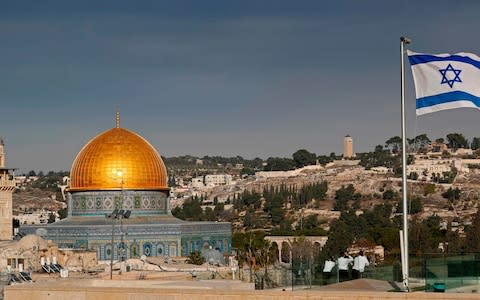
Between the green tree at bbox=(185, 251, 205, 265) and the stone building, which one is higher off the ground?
the stone building

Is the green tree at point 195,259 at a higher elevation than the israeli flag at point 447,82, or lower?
lower

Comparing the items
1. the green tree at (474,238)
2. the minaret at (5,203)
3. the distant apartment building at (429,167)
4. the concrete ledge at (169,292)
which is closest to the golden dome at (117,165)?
the minaret at (5,203)

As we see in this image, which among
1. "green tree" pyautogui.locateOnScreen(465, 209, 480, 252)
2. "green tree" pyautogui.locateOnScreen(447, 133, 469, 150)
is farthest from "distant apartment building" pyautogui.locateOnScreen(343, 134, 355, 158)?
"green tree" pyautogui.locateOnScreen(465, 209, 480, 252)

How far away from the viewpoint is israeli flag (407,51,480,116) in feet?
45.8

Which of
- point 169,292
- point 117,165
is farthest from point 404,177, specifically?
point 117,165

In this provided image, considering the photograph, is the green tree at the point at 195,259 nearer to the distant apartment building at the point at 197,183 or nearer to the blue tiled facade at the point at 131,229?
the blue tiled facade at the point at 131,229

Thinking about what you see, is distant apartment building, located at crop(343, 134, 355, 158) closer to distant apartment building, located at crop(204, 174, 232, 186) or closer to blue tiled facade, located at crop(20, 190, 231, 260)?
distant apartment building, located at crop(204, 174, 232, 186)

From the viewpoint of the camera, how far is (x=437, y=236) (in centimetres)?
5841

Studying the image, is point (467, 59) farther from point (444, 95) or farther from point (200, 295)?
point (200, 295)

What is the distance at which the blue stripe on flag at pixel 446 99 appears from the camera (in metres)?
13.9

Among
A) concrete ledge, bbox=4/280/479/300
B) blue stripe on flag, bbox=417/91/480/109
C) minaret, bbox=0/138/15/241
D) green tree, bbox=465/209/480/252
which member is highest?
blue stripe on flag, bbox=417/91/480/109

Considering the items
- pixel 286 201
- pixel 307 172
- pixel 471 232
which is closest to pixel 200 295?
pixel 471 232

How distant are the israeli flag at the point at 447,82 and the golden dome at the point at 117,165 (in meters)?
30.5

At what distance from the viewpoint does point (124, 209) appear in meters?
43.7
